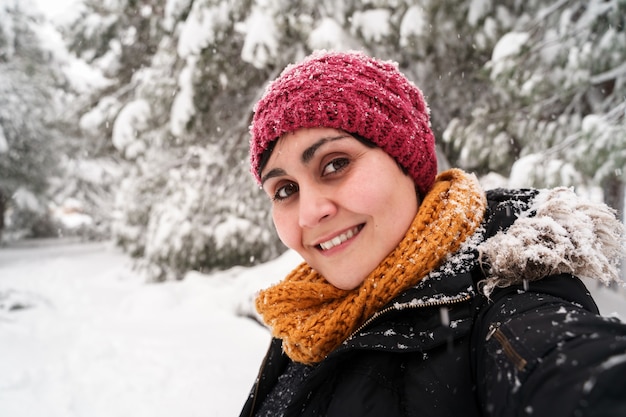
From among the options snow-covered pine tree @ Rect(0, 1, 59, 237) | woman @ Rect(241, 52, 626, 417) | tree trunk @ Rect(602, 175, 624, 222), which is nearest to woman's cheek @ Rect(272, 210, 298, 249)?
woman @ Rect(241, 52, 626, 417)

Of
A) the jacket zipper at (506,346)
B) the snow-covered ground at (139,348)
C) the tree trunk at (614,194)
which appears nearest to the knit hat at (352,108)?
the jacket zipper at (506,346)

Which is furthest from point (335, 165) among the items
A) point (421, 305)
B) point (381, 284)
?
point (421, 305)

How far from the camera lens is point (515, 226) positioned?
102 centimetres

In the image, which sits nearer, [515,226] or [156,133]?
[515,226]

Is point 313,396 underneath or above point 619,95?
underneath

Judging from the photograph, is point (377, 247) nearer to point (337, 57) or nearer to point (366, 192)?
point (366, 192)

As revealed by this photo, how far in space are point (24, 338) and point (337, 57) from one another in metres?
5.86

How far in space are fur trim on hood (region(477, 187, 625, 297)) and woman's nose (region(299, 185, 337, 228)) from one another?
447 millimetres

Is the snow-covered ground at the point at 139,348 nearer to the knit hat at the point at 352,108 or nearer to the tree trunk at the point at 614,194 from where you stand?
the tree trunk at the point at 614,194

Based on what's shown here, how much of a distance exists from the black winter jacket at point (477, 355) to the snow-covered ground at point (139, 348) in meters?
2.22

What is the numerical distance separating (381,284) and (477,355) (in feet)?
1.01

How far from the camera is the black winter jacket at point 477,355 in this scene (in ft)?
2.07

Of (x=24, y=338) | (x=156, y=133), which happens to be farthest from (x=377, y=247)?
(x=156, y=133)

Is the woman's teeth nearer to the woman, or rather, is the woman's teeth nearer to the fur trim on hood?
the woman
